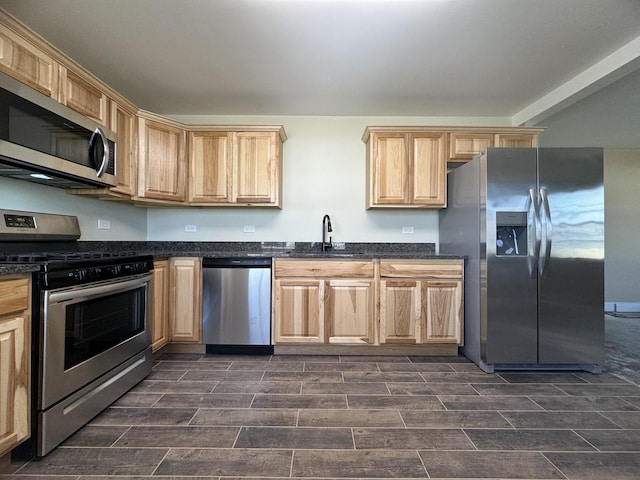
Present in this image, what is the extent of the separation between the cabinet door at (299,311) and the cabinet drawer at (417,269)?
609 millimetres

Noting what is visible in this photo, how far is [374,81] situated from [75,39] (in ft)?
7.51

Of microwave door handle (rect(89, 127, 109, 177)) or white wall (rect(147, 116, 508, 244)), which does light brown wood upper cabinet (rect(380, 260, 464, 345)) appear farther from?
microwave door handle (rect(89, 127, 109, 177))

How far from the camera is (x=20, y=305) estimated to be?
1.42m

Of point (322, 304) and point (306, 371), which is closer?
point (306, 371)

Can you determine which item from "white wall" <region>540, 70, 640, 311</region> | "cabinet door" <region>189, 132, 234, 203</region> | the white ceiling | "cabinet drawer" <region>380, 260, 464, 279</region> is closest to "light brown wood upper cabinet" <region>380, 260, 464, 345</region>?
"cabinet drawer" <region>380, 260, 464, 279</region>

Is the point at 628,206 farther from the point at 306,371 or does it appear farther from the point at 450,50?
the point at 306,371

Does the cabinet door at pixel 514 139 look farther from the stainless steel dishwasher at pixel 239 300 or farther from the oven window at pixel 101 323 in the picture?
the oven window at pixel 101 323

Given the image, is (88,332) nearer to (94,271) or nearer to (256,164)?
(94,271)

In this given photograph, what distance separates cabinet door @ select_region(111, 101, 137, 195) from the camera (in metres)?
2.55

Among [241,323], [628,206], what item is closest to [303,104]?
[241,323]

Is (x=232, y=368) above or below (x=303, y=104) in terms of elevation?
below

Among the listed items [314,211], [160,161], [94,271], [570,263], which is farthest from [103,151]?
[570,263]

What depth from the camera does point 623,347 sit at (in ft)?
10.4

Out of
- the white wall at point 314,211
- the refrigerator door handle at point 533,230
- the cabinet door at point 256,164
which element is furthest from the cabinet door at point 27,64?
the refrigerator door handle at point 533,230
